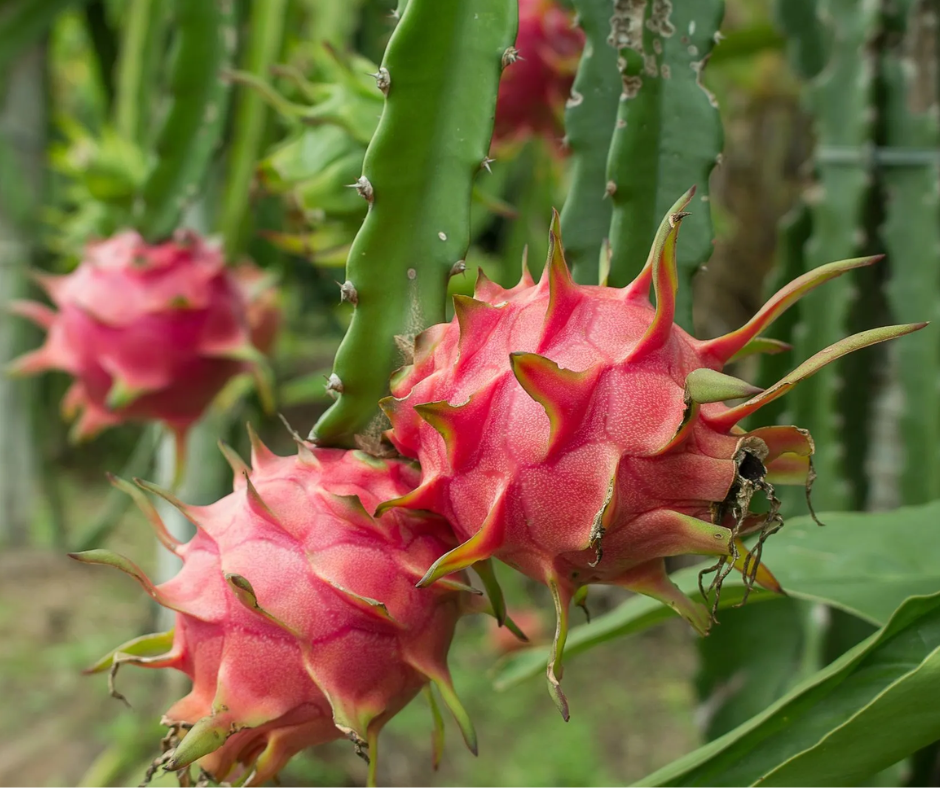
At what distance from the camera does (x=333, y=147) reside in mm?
955

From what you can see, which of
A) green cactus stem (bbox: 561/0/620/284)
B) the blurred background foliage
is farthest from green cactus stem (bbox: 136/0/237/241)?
green cactus stem (bbox: 561/0/620/284)

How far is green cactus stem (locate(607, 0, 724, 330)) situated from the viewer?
70 centimetres

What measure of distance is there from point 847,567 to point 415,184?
513 mm

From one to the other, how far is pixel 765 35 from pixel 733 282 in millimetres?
1240

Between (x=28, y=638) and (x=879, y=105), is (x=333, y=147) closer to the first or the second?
(x=879, y=105)

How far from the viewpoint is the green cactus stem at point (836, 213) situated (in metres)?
1.17

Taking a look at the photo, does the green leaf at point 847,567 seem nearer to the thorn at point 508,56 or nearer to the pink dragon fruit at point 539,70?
the thorn at point 508,56

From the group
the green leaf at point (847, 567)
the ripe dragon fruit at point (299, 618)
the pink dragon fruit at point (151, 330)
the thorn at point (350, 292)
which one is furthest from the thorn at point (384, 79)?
the pink dragon fruit at point (151, 330)

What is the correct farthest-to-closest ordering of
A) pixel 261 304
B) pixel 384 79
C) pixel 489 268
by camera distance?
pixel 489 268
pixel 261 304
pixel 384 79

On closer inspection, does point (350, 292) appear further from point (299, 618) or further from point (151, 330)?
point (151, 330)

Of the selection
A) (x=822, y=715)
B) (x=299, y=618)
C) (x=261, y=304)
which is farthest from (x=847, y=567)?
(x=261, y=304)

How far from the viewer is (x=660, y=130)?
0.73 metres

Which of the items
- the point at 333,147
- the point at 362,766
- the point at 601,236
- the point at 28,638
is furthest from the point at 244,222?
the point at 28,638

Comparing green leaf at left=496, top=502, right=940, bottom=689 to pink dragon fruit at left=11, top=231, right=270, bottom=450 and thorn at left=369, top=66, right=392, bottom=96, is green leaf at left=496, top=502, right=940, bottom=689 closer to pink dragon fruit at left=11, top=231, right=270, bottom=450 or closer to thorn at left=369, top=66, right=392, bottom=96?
thorn at left=369, top=66, right=392, bottom=96
